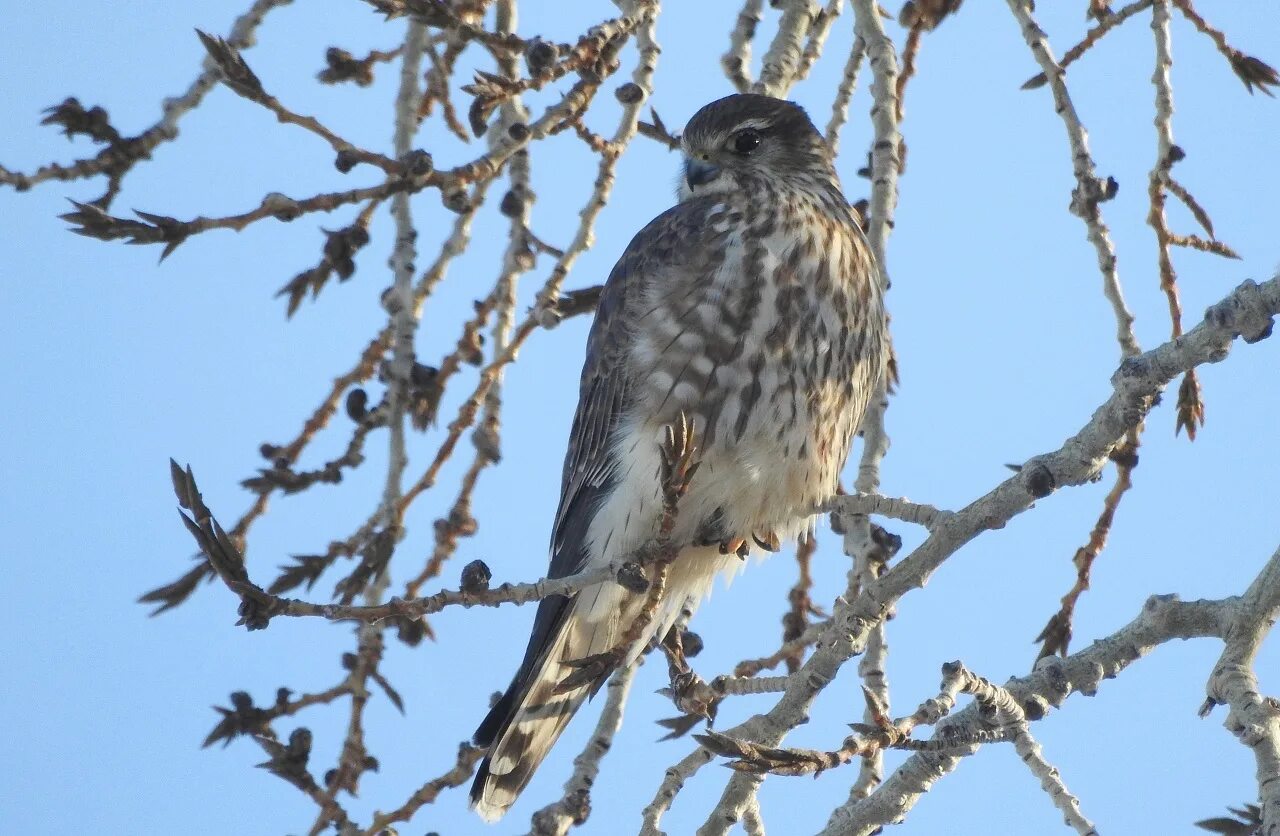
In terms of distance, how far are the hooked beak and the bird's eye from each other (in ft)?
0.30

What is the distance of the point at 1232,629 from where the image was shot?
7.38 ft

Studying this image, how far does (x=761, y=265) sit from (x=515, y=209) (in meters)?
0.58

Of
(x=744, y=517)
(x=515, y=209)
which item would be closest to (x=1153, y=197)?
(x=744, y=517)

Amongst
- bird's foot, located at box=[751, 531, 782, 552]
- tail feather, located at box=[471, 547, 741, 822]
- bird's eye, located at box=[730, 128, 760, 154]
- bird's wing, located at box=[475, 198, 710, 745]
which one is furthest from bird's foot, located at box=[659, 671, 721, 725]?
bird's eye, located at box=[730, 128, 760, 154]

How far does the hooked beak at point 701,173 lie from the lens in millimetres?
3762

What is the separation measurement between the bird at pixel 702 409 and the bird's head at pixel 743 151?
162mm

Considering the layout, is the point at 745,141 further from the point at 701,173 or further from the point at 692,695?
the point at 692,695

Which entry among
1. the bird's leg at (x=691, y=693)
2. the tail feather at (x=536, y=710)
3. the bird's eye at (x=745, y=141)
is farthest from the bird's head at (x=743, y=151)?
the bird's leg at (x=691, y=693)

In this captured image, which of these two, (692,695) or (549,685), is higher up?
(549,685)

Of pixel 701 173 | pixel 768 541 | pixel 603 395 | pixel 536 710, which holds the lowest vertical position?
pixel 536 710

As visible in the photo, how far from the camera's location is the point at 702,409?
3.22 metres

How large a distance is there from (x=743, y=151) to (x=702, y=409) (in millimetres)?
918

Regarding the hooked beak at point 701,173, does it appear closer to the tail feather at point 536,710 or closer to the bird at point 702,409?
the bird at point 702,409

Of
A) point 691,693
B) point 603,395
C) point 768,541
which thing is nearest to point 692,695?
point 691,693
